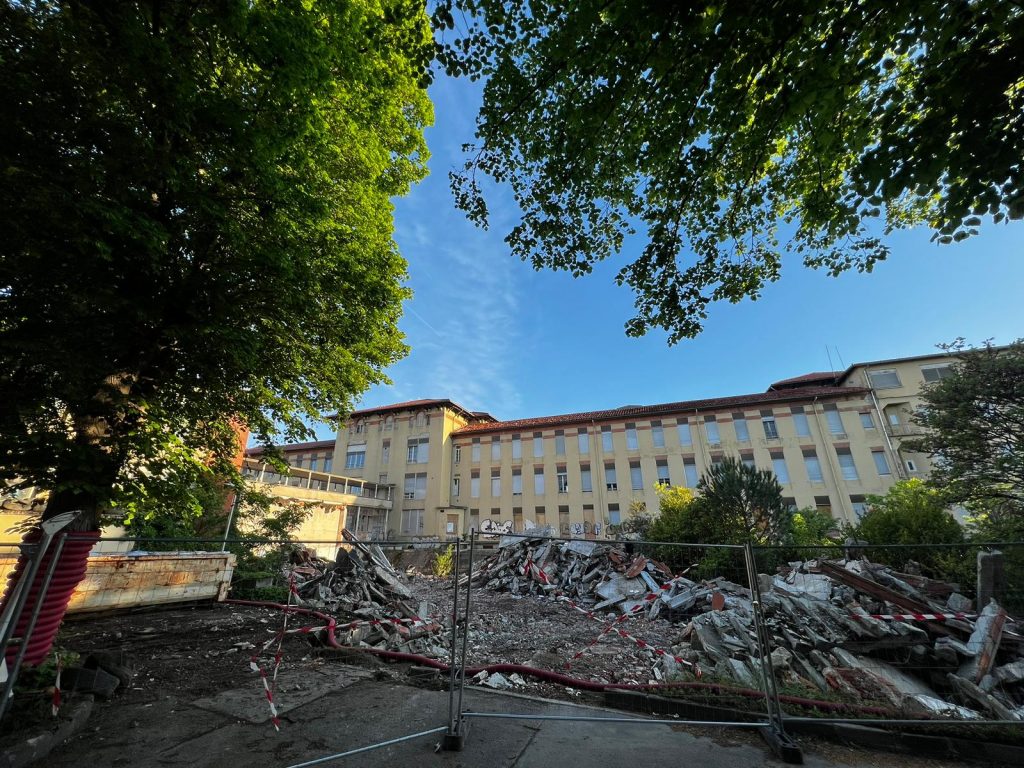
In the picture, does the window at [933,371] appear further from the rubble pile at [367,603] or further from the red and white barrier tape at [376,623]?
the red and white barrier tape at [376,623]

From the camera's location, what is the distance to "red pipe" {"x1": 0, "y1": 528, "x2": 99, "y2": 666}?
14.4ft

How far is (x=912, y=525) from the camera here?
1292 cm

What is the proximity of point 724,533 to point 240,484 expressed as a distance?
1672 centimetres

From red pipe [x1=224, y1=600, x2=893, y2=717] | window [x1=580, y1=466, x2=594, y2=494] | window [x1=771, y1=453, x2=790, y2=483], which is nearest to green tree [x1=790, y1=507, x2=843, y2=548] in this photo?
window [x1=771, y1=453, x2=790, y2=483]

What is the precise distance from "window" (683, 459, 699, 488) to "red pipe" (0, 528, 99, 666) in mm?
34586

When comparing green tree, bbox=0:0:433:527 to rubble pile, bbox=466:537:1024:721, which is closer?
green tree, bbox=0:0:433:527

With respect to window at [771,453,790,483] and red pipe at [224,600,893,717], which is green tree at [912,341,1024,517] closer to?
red pipe at [224,600,893,717]

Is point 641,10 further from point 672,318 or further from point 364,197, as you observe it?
point 364,197

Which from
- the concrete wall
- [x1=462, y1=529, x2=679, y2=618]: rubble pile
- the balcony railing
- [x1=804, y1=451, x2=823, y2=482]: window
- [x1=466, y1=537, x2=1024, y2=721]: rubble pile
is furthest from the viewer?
[x1=804, y1=451, x2=823, y2=482]: window

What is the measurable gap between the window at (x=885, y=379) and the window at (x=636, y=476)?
1926cm

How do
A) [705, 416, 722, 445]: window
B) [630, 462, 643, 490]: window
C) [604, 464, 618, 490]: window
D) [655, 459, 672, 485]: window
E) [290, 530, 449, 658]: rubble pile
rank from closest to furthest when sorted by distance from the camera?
[290, 530, 449, 658]: rubble pile → [655, 459, 672, 485]: window → [705, 416, 722, 445]: window → [630, 462, 643, 490]: window → [604, 464, 618, 490]: window

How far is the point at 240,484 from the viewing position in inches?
274

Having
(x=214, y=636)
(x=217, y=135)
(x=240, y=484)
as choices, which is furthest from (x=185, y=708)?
(x=217, y=135)

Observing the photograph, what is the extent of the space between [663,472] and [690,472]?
6.88 ft
